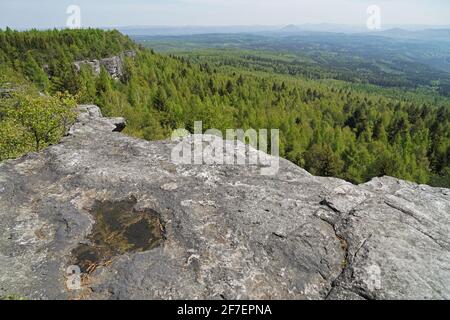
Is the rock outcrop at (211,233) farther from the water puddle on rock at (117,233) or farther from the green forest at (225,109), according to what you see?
the green forest at (225,109)

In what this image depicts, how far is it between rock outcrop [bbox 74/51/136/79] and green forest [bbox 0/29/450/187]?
1841 mm

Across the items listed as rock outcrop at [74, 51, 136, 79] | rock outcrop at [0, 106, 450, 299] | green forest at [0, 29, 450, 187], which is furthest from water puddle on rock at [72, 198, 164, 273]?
rock outcrop at [74, 51, 136, 79]

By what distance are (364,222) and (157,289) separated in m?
6.92

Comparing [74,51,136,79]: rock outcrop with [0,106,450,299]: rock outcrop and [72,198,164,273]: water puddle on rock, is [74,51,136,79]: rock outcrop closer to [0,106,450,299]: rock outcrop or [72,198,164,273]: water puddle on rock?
[0,106,450,299]: rock outcrop

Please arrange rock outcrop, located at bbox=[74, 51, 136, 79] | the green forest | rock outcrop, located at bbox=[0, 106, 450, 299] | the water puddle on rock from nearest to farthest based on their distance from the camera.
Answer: rock outcrop, located at bbox=[0, 106, 450, 299] → the water puddle on rock → the green forest → rock outcrop, located at bbox=[74, 51, 136, 79]

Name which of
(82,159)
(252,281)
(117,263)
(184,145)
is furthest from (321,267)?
(82,159)

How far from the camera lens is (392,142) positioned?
109 meters

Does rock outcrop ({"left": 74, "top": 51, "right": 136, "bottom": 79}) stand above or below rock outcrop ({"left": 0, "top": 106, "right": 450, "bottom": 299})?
above

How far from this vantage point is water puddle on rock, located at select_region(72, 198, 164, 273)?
10.2 metres

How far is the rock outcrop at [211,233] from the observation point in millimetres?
8977

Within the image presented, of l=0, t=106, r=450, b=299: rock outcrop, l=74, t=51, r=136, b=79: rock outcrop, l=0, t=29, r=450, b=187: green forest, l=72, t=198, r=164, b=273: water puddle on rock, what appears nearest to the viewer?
l=0, t=106, r=450, b=299: rock outcrop

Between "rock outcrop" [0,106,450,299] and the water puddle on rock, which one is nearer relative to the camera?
"rock outcrop" [0,106,450,299]

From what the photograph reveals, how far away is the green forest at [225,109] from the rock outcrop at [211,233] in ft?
82.3

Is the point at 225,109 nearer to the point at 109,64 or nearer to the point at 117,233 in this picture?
the point at 109,64
